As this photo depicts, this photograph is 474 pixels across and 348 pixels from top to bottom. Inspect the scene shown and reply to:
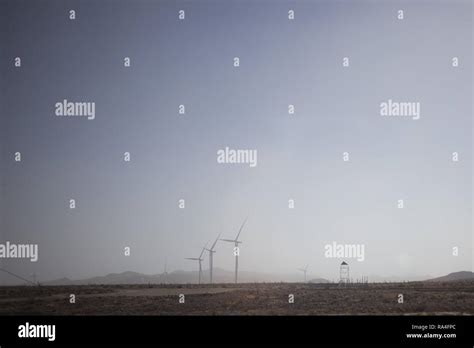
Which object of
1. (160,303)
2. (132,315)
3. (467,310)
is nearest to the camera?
(132,315)

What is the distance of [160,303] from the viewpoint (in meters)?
35.8

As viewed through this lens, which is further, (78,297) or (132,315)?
(78,297)

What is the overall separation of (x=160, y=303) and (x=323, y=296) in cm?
1372
